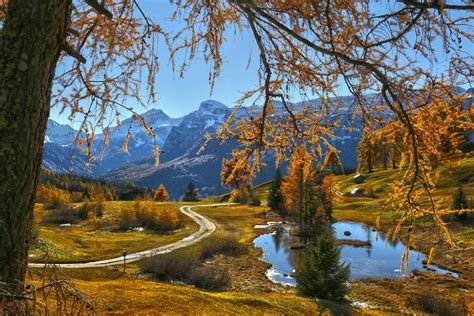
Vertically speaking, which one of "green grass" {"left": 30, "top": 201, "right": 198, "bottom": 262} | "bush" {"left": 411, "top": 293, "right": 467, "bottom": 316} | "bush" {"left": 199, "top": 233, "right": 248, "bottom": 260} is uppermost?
"green grass" {"left": 30, "top": 201, "right": 198, "bottom": 262}

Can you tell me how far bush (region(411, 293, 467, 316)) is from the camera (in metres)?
22.7

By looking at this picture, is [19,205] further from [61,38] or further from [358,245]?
[358,245]

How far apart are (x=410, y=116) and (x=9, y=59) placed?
3.85 meters

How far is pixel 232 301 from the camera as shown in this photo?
19.6m

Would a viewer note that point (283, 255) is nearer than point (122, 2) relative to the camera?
No

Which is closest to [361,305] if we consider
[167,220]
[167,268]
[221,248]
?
[167,268]

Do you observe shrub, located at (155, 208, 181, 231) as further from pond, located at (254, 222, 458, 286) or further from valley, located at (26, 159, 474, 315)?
pond, located at (254, 222, 458, 286)

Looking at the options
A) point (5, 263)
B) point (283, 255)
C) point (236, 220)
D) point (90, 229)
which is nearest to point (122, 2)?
point (5, 263)

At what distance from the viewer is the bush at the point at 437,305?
2265 cm

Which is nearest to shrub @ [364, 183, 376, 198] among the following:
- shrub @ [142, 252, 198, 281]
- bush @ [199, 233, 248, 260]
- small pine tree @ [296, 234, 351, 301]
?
bush @ [199, 233, 248, 260]

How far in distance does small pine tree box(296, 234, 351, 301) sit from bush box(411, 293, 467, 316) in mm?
4366

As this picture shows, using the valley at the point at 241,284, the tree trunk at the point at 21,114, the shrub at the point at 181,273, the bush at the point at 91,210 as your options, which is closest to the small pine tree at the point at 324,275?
the valley at the point at 241,284

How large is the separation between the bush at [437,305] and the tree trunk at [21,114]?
2468cm

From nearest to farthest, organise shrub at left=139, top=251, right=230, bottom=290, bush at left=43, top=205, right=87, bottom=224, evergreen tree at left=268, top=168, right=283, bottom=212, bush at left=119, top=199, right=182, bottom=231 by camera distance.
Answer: shrub at left=139, top=251, right=230, bottom=290
bush at left=119, top=199, right=182, bottom=231
bush at left=43, top=205, right=87, bottom=224
evergreen tree at left=268, top=168, right=283, bottom=212
